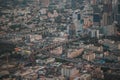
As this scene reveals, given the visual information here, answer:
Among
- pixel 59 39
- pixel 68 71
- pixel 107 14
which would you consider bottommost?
pixel 68 71

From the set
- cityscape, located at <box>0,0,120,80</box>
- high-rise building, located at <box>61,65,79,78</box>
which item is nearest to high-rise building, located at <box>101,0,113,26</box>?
cityscape, located at <box>0,0,120,80</box>

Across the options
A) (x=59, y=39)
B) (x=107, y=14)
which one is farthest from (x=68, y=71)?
(x=107, y=14)

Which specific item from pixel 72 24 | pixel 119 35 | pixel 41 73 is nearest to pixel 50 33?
pixel 72 24

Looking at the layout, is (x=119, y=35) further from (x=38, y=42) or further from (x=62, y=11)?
(x=62, y=11)

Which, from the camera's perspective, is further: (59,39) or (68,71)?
(59,39)

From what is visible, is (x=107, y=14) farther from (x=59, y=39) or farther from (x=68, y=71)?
(x=68, y=71)

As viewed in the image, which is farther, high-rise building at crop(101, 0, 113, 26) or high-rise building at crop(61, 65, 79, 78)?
high-rise building at crop(101, 0, 113, 26)

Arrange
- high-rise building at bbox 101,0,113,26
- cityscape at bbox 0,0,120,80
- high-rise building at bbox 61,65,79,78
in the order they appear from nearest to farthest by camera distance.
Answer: high-rise building at bbox 61,65,79,78
cityscape at bbox 0,0,120,80
high-rise building at bbox 101,0,113,26

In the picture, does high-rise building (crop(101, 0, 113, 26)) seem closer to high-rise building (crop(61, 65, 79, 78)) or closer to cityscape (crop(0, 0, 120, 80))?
cityscape (crop(0, 0, 120, 80))

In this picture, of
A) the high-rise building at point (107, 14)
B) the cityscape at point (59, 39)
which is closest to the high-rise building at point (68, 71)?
the cityscape at point (59, 39)
